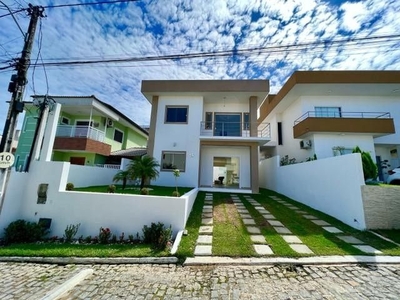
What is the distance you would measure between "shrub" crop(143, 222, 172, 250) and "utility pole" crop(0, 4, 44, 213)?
471 cm

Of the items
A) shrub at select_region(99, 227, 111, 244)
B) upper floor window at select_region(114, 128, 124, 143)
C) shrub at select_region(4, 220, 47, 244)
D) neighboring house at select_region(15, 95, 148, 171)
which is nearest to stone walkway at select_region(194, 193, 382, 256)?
shrub at select_region(99, 227, 111, 244)

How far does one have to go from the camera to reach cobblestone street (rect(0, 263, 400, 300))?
312cm

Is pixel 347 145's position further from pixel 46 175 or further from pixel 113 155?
pixel 113 155

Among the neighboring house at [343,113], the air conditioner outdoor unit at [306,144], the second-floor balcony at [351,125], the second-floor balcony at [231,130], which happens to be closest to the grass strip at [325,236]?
the second-floor balcony at [231,130]

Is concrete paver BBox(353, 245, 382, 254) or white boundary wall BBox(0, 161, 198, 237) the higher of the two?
white boundary wall BBox(0, 161, 198, 237)

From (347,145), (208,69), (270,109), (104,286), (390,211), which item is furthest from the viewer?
(270,109)

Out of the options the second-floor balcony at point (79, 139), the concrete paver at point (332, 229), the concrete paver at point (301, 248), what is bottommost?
the concrete paver at point (301, 248)

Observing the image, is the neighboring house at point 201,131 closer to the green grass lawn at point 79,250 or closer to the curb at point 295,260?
the green grass lawn at point 79,250

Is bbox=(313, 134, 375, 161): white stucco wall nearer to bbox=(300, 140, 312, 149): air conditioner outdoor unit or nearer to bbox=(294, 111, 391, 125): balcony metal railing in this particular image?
bbox=(300, 140, 312, 149): air conditioner outdoor unit

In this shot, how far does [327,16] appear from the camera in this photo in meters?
5.96

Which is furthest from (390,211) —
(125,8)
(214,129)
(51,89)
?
(51,89)

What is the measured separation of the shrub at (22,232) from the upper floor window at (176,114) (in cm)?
885

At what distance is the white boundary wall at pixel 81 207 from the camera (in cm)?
577

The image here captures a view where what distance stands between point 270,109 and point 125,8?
14.0 m
